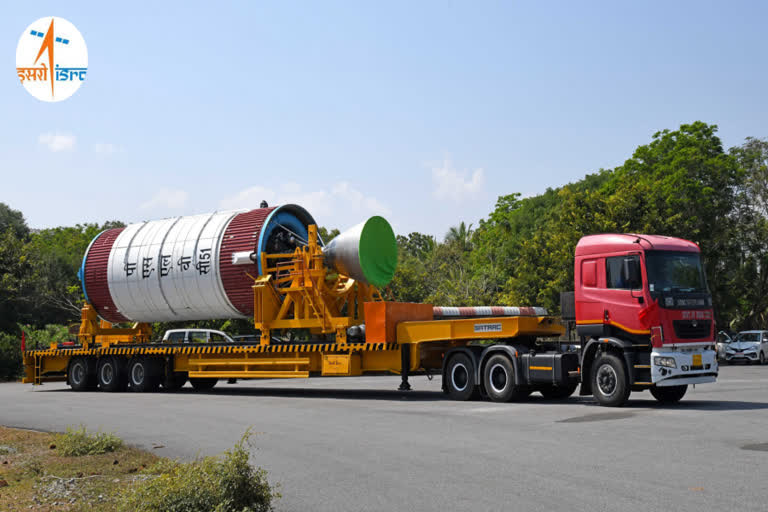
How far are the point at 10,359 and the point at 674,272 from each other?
98.9 feet

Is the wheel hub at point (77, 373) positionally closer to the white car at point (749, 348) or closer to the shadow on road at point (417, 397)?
the shadow on road at point (417, 397)

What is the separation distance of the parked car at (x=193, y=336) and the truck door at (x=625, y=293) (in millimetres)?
13041

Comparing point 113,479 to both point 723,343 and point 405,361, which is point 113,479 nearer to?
point 405,361

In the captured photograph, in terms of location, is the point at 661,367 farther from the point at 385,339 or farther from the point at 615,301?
the point at 385,339

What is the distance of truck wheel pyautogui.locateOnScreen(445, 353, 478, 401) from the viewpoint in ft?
57.3

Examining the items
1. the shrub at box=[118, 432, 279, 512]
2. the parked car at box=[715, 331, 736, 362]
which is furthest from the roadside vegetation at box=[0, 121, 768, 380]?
the shrub at box=[118, 432, 279, 512]

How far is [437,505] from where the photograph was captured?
23.5ft

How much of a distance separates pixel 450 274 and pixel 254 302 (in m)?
32.1

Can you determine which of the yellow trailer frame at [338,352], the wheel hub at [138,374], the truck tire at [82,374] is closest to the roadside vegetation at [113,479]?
the yellow trailer frame at [338,352]

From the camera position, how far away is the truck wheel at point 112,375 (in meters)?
23.9

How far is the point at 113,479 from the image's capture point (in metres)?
8.38

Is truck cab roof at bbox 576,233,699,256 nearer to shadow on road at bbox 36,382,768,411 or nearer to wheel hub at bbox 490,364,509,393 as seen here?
wheel hub at bbox 490,364,509,393

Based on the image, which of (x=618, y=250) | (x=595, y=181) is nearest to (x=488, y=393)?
(x=618, y=250)

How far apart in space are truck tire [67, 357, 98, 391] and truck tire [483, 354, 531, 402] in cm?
1347
